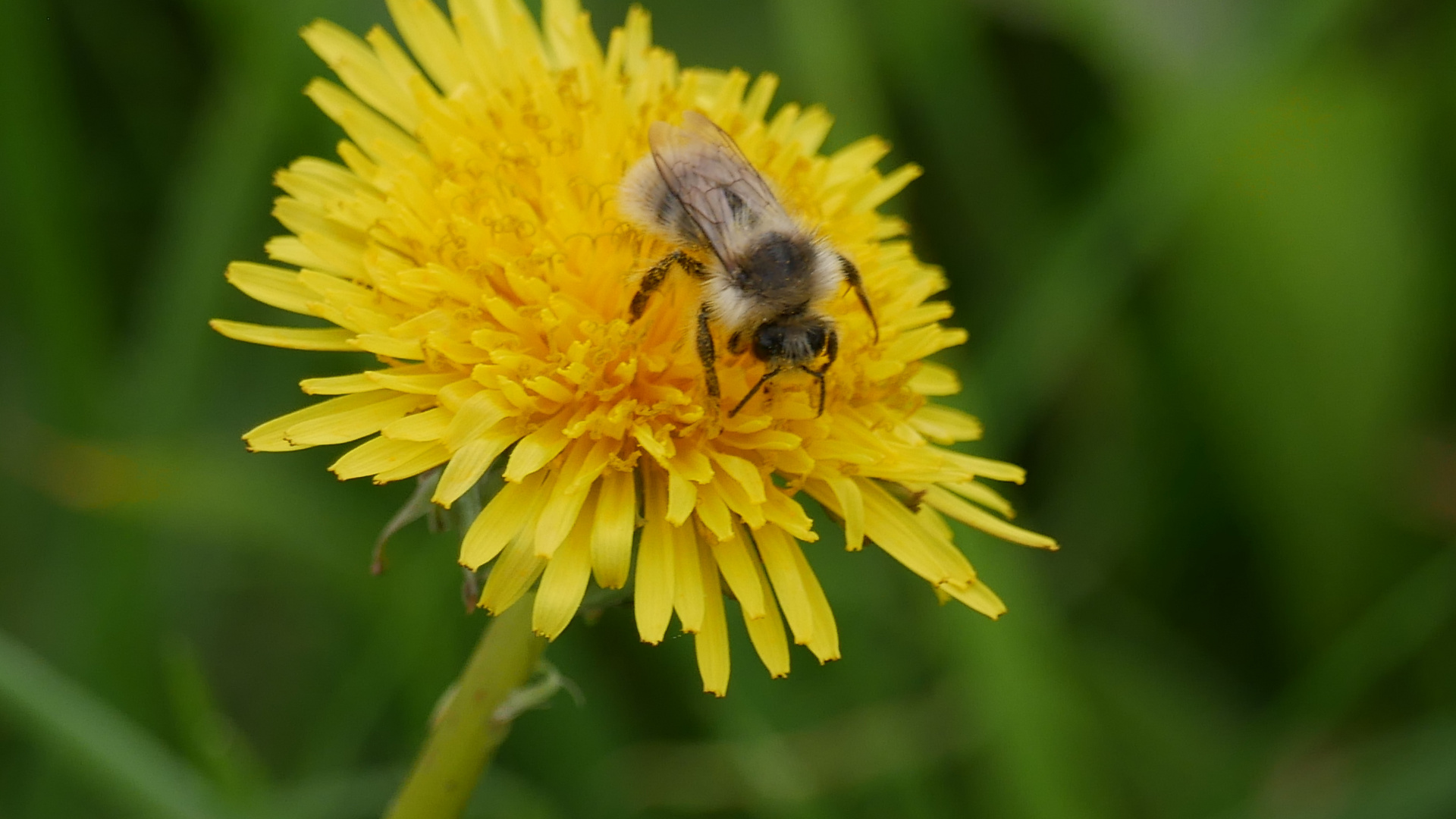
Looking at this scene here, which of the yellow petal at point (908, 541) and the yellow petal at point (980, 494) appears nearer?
the yellow petal at point (908, 541)

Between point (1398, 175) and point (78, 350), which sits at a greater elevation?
point (1398, 175)

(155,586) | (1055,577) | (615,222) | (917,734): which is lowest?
(155,586)

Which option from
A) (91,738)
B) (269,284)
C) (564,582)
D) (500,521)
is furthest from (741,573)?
(91,738)

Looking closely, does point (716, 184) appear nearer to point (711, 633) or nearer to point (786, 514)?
point (786, 514)

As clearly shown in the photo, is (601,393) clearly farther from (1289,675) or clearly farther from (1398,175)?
(1398,175)

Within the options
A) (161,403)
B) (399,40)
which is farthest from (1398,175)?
(161,403)

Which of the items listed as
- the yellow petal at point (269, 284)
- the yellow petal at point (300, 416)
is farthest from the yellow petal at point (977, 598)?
the yellow petal at point (269, 284)

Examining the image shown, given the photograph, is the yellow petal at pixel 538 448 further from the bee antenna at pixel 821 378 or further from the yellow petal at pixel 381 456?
the bee antenna at pixel 821 378

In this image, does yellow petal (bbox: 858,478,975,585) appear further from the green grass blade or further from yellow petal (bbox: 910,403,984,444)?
the green grass blade

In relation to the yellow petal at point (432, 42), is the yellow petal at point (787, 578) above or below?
below
